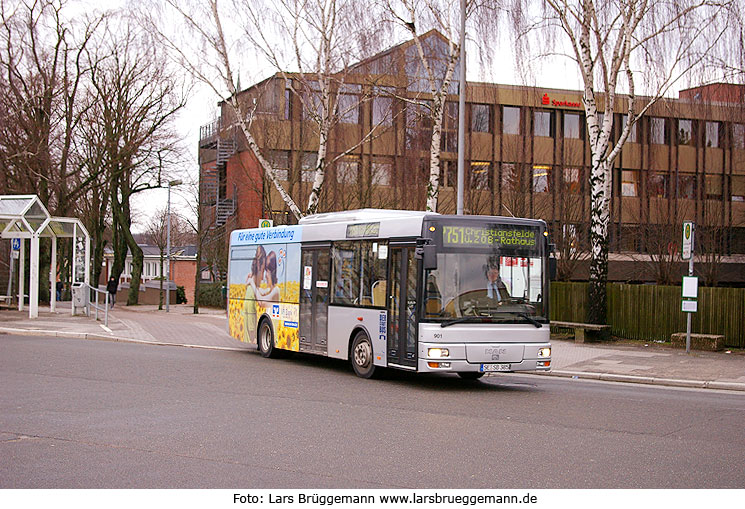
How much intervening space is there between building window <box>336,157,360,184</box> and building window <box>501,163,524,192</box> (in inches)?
269

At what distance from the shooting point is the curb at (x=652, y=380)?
49.0ft

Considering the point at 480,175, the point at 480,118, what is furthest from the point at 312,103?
the point at 480,118

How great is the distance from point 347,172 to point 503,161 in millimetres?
12141

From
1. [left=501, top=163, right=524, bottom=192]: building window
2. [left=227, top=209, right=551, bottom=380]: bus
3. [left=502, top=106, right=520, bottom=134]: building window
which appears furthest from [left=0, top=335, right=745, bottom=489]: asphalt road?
[left=502, top=106, right=520, bottom=134]: building window

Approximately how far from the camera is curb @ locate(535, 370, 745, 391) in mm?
14922

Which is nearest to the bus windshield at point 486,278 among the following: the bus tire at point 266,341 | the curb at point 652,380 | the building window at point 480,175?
the curb at point 652,380

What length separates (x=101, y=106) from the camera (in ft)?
126

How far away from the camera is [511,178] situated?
40.1m

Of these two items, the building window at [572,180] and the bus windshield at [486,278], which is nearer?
the bus windshield at [486,278]

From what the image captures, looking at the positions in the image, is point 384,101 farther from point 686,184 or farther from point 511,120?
point 686,184

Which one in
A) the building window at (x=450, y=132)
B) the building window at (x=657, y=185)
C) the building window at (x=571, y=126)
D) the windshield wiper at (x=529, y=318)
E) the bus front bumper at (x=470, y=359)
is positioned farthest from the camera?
the building window at (x=571, y=126)

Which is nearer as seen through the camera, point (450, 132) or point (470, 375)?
point (470, 375)

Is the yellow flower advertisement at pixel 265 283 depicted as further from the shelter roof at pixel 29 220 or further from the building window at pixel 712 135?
the building window at pixel 712 135

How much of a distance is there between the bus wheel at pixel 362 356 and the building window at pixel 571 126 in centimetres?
3689
